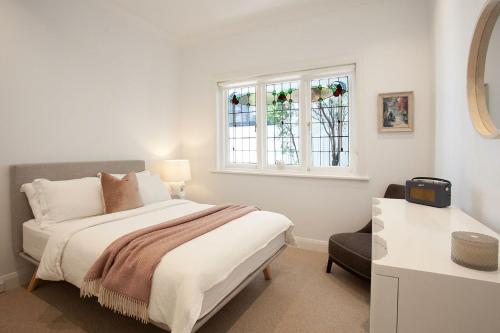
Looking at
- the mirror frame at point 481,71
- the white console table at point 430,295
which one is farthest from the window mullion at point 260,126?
the white console table at point 430,295

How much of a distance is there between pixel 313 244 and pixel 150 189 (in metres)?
2.05

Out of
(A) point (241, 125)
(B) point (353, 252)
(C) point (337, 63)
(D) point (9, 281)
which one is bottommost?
(D) point (9, 281)

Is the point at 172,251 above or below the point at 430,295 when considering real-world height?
below

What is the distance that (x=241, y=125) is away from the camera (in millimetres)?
3914

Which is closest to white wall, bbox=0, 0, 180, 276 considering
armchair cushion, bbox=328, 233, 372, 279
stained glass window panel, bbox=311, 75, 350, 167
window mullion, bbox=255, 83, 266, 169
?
window mullion, bbox=255, 83, 266, 169

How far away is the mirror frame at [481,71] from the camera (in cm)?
129

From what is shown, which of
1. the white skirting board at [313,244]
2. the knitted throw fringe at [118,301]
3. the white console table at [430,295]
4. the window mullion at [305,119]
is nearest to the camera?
the white console table at [430,295]

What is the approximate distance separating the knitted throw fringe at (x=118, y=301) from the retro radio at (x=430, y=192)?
5.96ft

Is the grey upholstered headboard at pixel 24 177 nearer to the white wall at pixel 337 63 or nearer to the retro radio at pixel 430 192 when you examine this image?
the white wall at pixel 337 63

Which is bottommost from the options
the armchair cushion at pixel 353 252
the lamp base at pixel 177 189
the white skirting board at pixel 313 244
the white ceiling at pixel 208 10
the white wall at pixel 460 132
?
the white skirting board at pixel 313 244

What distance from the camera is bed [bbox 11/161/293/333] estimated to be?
→ 4.45 feet

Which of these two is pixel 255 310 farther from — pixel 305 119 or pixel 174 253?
pixel 305 119

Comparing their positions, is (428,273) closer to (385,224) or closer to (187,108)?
(385,224)

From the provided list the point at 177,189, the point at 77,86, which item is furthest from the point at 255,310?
the point at 77,86
